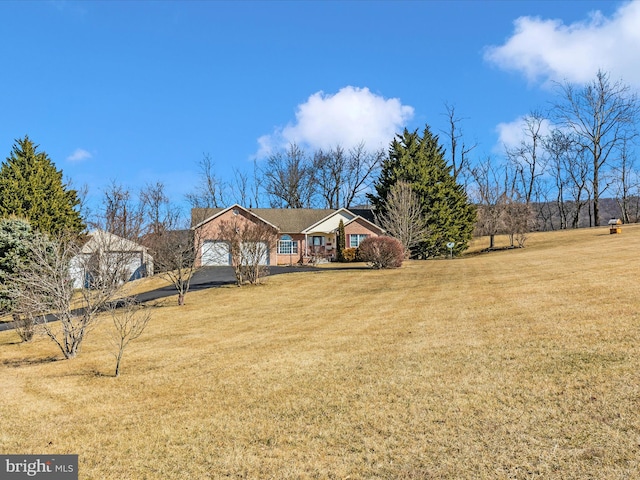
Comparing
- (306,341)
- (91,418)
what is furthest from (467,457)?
(306,341)

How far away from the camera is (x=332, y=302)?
15992 mm

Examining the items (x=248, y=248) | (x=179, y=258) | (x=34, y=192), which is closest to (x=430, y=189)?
(x=248, y=248)

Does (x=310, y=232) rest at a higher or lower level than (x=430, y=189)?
lower

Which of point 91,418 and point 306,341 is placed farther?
point 306,341

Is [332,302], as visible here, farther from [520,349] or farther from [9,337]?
[9,337]

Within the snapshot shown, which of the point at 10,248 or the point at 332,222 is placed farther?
the point at 332,222

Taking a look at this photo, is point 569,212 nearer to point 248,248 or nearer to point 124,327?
point 248,248

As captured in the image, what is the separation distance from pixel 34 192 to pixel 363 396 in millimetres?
30735

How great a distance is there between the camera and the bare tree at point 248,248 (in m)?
21.6

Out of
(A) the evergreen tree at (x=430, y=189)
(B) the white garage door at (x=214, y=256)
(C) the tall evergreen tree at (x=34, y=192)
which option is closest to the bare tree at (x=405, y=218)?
(A) the evergreen tree at (x=430, y=189)

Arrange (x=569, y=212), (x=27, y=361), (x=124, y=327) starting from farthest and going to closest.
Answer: (x=569, y=212)
(x=27, y=361)
(x=124, y=327)

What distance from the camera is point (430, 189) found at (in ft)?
128

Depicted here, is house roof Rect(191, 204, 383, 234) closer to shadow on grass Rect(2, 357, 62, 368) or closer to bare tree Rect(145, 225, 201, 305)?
bare tree Rect(145, 225, 201, 305)

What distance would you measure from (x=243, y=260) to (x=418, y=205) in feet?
65.9
